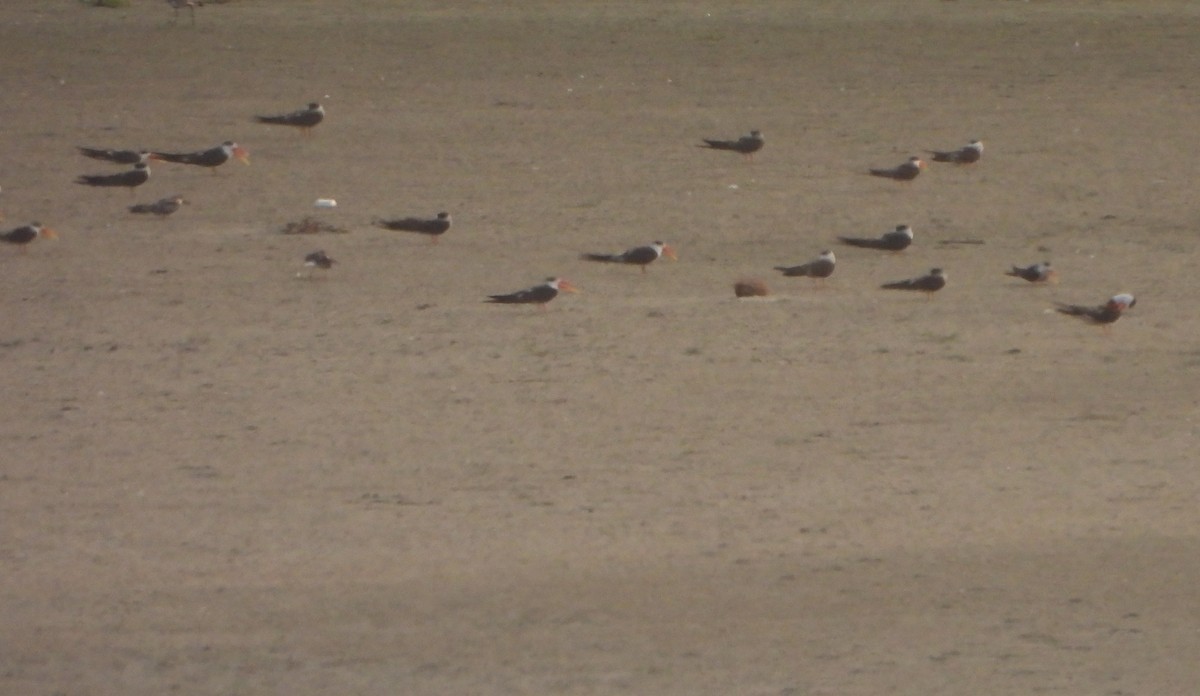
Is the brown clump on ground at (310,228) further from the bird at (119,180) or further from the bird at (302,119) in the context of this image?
the bird at (302,119)

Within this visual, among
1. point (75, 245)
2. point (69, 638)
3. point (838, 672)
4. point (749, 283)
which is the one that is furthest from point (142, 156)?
point (838, 672)

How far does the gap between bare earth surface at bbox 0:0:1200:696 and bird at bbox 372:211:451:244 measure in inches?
5.5

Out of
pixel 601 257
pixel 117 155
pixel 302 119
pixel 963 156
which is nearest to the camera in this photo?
pixel 601 257

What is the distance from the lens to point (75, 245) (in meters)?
14.6

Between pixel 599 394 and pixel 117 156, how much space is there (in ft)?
25.6

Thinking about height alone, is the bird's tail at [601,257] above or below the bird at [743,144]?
below

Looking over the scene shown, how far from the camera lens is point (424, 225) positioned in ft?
48.0

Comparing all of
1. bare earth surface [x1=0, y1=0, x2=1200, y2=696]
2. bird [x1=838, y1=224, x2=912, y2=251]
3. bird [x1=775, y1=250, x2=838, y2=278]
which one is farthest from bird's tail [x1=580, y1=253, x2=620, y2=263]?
bird [x1=838, y1=224, x2=912, y2=251]

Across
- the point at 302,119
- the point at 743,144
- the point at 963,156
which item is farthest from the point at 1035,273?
the point at 302,119

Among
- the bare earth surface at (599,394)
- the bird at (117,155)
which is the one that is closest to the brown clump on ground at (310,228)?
the bare earth surface at (599,394)

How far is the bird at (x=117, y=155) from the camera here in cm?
1693

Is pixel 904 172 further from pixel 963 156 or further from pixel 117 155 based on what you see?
pixel 117 155

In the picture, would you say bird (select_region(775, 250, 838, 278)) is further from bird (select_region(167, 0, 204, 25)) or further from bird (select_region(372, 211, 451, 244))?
bird (select_region(167, 0, 204, 25))

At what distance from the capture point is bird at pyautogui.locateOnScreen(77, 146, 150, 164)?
16.9m
